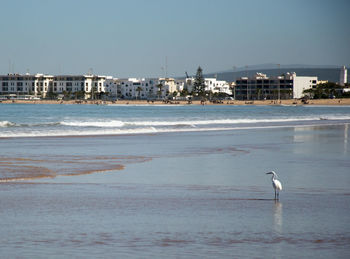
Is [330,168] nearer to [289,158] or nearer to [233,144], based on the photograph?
[289,158]

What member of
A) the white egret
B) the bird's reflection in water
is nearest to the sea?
the bird's reflection in water

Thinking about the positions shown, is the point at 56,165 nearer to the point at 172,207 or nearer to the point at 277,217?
the point at 172,207

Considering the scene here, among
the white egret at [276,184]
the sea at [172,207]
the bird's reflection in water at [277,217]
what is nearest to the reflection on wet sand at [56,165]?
the sea at [172,207]

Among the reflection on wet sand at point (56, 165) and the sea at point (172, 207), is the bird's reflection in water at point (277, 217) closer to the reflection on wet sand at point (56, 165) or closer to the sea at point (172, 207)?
the sea at point (172, 207)

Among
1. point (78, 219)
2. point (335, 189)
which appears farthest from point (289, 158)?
point (78, 219)

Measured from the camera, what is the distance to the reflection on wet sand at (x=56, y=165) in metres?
14.2

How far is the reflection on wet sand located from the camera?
1423cm

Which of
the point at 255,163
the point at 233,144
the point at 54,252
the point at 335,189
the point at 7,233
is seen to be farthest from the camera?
the point at 233,144

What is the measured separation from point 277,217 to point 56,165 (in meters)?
8.30

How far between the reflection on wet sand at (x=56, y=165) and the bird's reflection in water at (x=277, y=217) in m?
5.76

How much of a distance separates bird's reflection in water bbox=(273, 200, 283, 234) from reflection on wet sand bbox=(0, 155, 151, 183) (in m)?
5.76

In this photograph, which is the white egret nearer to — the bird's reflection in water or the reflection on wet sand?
the bird's reflection in water

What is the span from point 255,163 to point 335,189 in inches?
196

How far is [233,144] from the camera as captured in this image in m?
24.8
